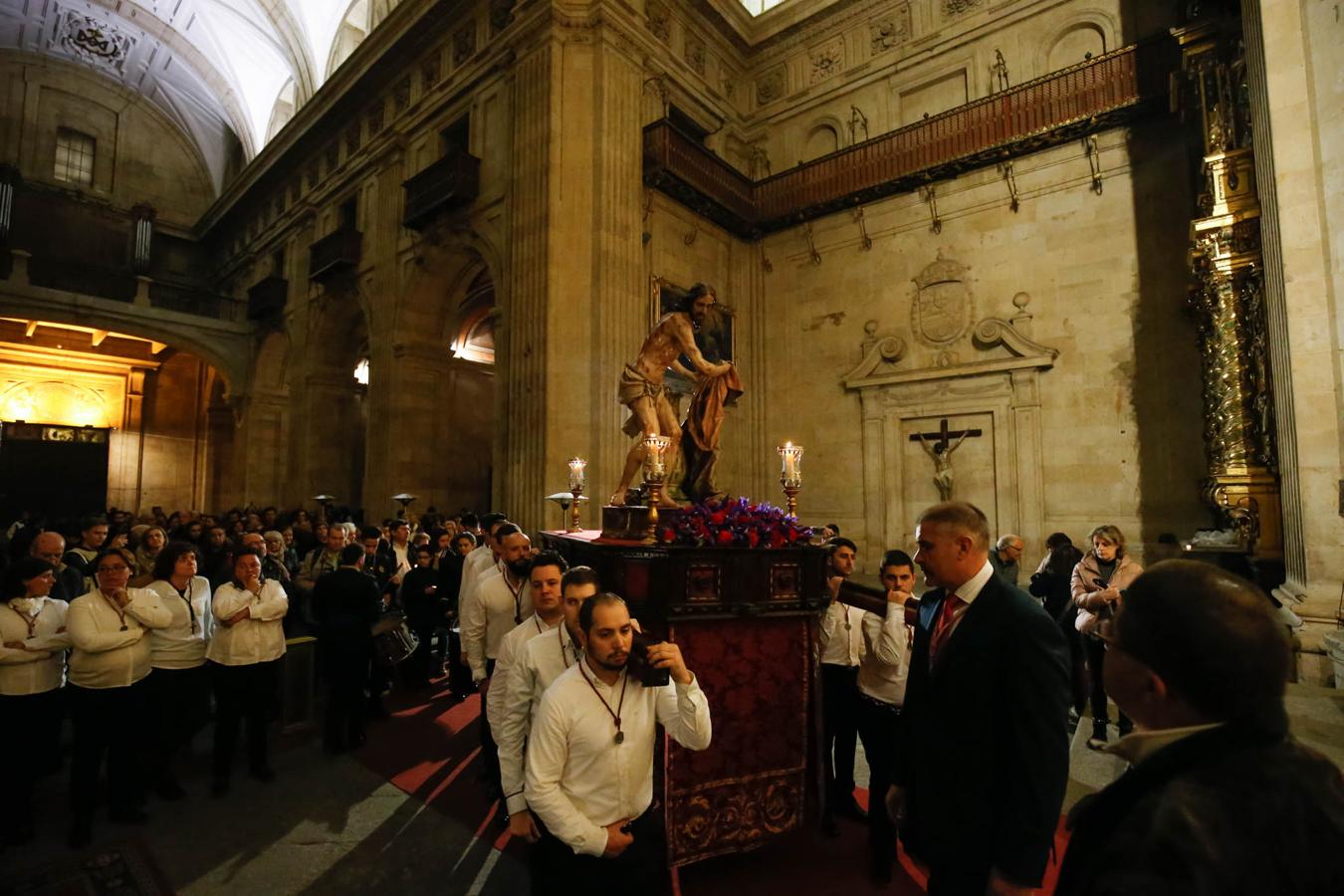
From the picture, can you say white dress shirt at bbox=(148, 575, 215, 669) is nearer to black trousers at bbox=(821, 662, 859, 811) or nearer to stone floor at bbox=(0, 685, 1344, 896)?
stone floor at bbox=(0, 685, 1344, 896)

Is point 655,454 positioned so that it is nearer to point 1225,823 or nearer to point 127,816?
point 1225,823

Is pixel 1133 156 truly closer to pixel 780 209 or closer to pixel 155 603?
pixel 780 209

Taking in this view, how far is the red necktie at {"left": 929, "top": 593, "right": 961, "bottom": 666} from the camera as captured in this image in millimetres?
2102

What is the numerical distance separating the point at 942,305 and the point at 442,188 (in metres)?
9.86

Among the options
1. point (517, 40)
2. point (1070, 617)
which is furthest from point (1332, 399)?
point (517, 40)

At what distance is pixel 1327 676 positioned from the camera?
219 inches

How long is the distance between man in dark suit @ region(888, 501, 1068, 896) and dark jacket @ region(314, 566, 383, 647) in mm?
4407

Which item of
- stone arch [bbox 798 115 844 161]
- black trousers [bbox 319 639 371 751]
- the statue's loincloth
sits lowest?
black trousers [bbox 319 639 371 751]

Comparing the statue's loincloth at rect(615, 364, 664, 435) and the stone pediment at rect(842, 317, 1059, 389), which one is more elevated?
the stone pediment at rect(842, 317, 1059, 389)

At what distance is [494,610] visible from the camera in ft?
14.0

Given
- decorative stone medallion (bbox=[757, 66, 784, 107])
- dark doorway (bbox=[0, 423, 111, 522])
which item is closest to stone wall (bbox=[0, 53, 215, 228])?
dark doorway (bbox=[0, 423, 111, 522])

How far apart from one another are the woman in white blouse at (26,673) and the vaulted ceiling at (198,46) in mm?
18605

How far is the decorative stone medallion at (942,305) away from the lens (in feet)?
37.9

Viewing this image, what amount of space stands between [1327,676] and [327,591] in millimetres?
8544
